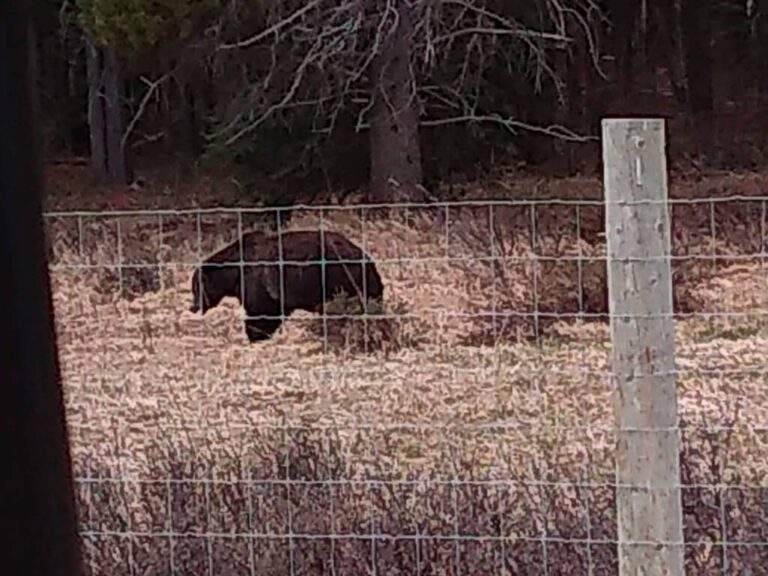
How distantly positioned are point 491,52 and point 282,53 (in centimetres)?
209

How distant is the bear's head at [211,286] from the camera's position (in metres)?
8.45

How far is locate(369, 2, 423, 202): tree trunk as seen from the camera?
48.0 feet

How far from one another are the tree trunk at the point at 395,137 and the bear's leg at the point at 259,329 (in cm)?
667

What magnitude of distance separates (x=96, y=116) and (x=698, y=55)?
30.1 ft

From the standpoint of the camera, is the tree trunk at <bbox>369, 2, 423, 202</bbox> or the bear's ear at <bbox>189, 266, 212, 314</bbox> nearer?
the bear's ear at <bbox>189, 266, 212, 314</bbox>

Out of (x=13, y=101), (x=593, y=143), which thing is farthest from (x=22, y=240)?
(x=593, y=143)

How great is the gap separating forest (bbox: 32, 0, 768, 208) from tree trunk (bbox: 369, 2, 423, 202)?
0.07ft

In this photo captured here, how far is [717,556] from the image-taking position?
3740 millimetres

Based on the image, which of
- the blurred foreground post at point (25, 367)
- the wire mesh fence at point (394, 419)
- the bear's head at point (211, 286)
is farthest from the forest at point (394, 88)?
the blurred foreground post at point (25, 367)

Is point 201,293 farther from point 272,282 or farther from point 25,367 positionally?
point 25,367

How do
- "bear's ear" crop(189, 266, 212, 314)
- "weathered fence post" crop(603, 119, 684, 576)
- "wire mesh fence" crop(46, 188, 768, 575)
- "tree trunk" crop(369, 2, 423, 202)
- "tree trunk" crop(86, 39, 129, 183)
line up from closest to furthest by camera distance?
1. "weathered fence post" crop(603, 119, 684, 576)
2. "wire mesh fence" crop(46, 188, 768, 575)
3. "bear's ear" crop(189, 266, 212, 314)
4. "tree trunk" crop(369, 2, 423, 202)
5. "tree trunk" crop(86, 39, 129, 183)

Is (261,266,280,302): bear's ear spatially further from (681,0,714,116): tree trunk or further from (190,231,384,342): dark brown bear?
(681,0,714,116): tree trunk

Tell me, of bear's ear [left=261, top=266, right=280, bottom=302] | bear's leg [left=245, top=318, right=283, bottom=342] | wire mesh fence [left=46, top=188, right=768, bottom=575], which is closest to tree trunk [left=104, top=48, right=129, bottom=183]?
wire mesh fence [left=46, top=188, right=768, bottom=575]

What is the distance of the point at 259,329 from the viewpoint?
8070 mm
